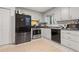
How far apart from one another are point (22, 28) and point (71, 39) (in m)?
2.62

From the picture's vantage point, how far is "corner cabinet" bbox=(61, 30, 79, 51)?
2963 mm

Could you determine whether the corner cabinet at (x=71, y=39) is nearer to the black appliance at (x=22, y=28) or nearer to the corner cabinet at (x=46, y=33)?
the corner cabinet at (x=46, y=33)

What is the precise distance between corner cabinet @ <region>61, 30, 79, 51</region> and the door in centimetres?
279

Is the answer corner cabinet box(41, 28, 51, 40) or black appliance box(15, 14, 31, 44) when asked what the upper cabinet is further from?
black appliance box(15, 14, 31, 44)

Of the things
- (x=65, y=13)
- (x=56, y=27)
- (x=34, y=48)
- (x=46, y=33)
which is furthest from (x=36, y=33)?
(x=65, y=13)

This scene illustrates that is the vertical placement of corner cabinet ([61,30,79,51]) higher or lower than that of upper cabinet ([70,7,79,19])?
lower

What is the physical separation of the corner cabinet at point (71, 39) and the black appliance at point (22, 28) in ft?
6.97

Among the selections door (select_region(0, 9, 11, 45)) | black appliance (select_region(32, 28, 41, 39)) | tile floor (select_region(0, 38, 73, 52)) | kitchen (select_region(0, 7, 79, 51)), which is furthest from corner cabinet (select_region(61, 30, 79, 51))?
door (select_region(0, 9, 11, 45))

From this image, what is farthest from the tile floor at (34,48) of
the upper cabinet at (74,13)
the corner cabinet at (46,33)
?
the corner cabinet at (46,33)

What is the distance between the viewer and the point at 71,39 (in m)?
3.25
